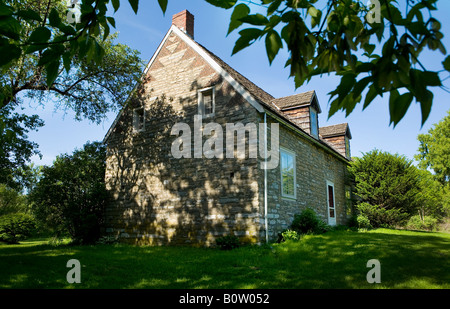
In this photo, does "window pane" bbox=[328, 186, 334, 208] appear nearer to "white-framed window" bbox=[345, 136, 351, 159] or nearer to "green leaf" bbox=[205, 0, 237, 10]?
"white-framed window" bbox=[345, 136, 351, 159]

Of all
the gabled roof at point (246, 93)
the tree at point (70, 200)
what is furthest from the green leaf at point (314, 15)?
the tree at point (70, 200)

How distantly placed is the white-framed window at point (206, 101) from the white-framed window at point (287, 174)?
3458mm

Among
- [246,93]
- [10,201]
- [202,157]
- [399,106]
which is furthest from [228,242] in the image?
[10,201]

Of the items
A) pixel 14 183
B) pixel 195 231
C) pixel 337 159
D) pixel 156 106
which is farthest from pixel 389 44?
pixel 337 159

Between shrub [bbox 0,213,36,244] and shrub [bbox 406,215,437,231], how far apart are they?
2635cm

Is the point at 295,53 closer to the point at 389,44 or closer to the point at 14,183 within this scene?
the point at 389,44

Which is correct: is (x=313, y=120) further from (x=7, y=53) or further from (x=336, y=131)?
(x=7, y=53)

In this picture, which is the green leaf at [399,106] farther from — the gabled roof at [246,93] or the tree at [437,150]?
the tree at [437,150]

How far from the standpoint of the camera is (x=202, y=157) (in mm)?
12070

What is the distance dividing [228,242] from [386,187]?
41.0 ft

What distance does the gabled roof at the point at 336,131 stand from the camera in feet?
70.2

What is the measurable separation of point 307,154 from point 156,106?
25.3 ft

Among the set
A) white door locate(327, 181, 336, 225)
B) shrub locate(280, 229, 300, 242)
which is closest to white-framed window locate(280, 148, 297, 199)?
shrub locate(280, 229, 300, 242)

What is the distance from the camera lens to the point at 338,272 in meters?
6.76
